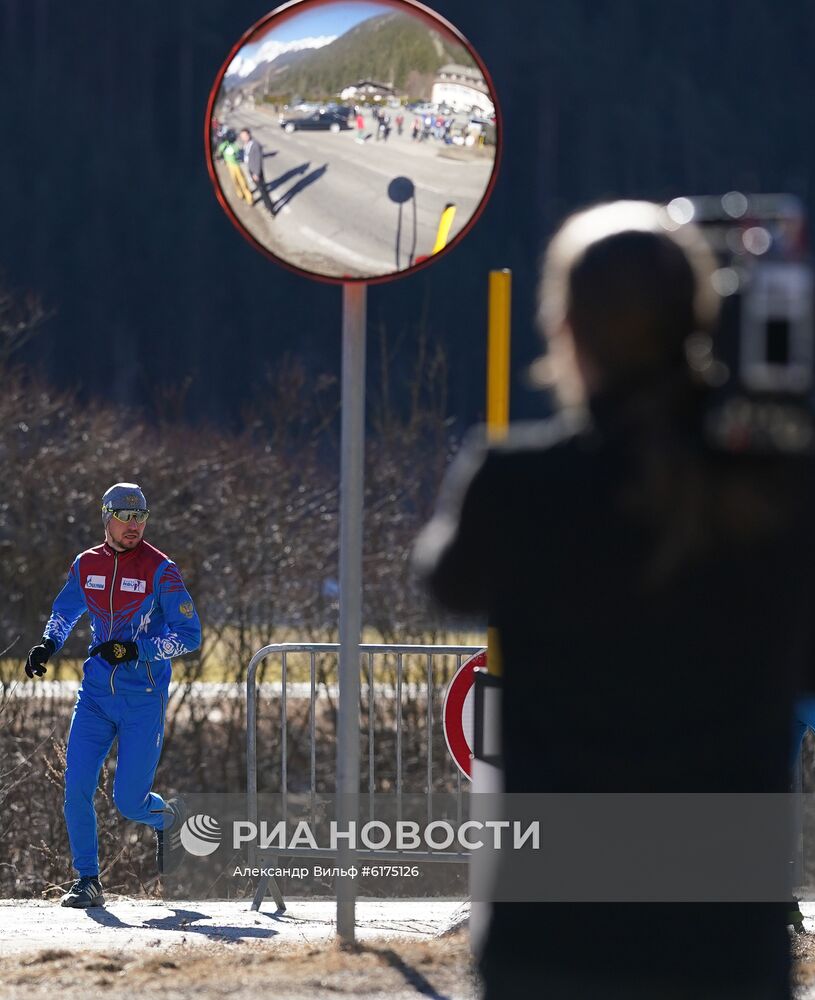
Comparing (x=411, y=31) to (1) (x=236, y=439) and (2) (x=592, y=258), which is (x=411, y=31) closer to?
(2) (x=592, y=258)

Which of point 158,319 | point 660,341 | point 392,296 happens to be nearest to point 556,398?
point 660,341

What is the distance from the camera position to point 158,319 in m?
43.2

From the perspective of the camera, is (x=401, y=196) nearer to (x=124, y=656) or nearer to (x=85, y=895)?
(x=124, y=656)

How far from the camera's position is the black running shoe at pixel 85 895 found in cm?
726

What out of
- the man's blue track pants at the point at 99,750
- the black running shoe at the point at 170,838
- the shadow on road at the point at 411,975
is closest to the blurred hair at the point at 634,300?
the shadow on road at the point at 411,975

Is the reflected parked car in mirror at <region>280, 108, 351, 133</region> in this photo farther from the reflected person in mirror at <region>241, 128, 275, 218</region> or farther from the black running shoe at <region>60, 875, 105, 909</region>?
the black running shoe at <region>60, 875, 105, 909</region>

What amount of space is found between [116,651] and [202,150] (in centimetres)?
3782

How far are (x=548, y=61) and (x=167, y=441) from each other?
27056 mm

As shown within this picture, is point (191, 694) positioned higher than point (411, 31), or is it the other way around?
point (411, 31)

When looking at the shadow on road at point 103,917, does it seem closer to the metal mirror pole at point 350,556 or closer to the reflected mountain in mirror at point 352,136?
the metal mirror pole at point 350,556

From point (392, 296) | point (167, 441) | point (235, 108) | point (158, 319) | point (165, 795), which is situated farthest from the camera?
point (158, 319)

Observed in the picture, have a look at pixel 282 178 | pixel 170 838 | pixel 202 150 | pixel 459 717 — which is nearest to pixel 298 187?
pixel 282 178

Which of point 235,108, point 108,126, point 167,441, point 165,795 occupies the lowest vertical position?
point 165,795

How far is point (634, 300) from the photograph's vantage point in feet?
7.28
